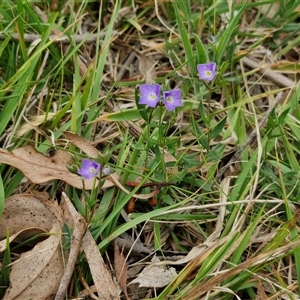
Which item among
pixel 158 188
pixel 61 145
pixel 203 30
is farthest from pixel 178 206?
pixel 203 30

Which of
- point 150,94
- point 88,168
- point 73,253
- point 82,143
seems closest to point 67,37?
point 82,143

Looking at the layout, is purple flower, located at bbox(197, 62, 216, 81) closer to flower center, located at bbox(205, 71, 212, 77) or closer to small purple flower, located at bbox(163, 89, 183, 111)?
flower center, located at bbox(205, 71, 212, 77)

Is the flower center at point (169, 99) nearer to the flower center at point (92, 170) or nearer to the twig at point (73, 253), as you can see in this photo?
the flower center at point (92, 170)

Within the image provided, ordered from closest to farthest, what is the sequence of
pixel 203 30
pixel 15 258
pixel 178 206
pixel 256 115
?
pixel 15 258 < pixel 178 206 < pixel 256 115 < pixel 203 30

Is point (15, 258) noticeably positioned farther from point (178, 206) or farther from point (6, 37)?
point (6, 37)

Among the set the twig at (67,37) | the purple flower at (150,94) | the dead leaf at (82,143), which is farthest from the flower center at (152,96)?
the twig at (67,37)

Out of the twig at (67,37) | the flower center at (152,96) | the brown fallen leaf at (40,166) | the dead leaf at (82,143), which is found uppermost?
the flower center at (152,96)
